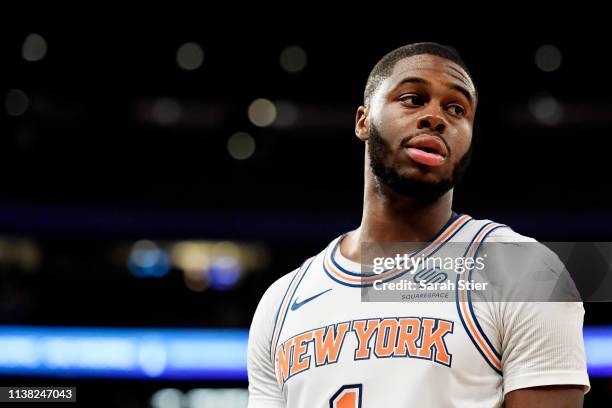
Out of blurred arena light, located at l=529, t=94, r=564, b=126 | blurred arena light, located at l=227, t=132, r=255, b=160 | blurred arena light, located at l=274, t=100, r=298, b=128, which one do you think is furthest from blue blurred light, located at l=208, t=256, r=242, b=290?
blurred arena light, located at l=529, t=94, r=564, b=126

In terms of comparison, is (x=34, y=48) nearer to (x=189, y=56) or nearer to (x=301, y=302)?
(x=189, y=56)

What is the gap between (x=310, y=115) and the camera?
583 inches

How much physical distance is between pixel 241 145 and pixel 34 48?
3958 mm

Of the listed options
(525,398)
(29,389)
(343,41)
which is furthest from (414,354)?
(343,41)

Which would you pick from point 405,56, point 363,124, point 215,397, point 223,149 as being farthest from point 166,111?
point 405,56

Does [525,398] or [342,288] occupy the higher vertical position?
[342,288]

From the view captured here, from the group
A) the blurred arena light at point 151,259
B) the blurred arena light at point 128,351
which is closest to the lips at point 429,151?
the blurred arena light at point 128,351

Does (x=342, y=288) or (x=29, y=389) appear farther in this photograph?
(x=29, y=389)

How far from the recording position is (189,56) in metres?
13.8

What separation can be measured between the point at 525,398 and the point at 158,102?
13.2 m

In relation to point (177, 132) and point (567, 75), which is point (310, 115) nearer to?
point (177, 132)

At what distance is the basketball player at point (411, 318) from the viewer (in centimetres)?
203

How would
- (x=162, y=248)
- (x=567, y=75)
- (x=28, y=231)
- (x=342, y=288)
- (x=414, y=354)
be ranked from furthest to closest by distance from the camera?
(x=162, y=248)
(x=567, y=75)
(x=28, y=231)
(x=342, y=288)
(x=414, y=354)

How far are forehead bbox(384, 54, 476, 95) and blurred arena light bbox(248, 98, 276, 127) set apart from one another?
12.1 meters
